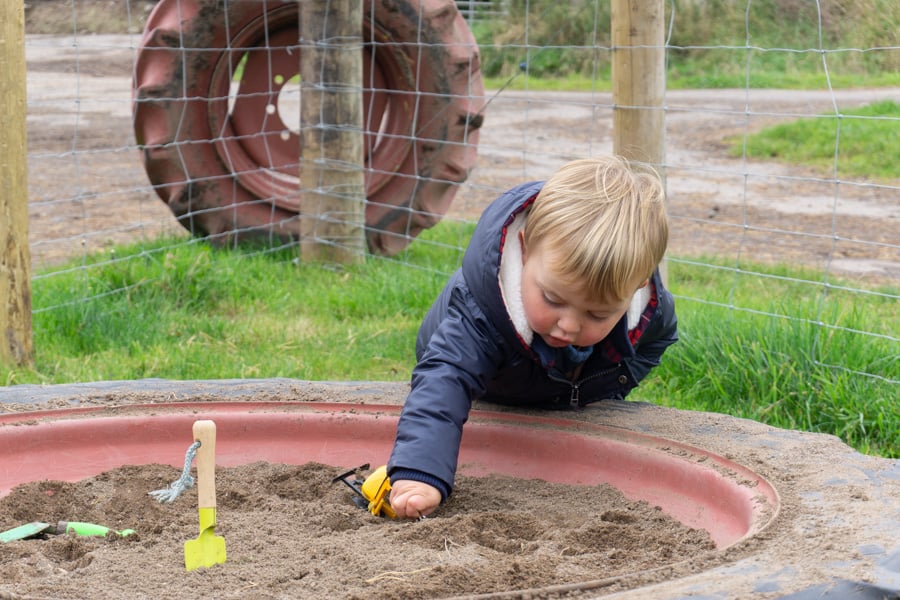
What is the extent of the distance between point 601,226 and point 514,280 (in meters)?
0.27

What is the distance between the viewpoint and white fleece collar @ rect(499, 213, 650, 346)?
7.72 ft

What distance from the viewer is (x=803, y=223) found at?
238 inches

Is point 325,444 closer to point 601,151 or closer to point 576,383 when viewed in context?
point 576,383

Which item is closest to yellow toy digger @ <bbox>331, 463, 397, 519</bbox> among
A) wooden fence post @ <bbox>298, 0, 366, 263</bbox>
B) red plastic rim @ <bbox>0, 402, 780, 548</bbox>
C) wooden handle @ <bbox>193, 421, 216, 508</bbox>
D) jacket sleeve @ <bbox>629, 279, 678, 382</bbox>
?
red plastic rim @ <bbox>0, 402, 780, 548</bbox>

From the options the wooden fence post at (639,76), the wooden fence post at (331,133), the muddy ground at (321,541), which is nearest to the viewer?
the muddy ground at (321,541)

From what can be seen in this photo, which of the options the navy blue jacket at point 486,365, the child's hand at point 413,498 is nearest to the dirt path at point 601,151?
the navy blue jacket at point 486,365

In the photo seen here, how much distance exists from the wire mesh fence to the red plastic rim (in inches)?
40.9

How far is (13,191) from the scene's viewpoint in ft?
10.9

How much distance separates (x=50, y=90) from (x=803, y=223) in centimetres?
792

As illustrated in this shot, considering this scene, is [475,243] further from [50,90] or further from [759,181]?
[50,90]

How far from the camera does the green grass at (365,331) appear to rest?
3170 mm

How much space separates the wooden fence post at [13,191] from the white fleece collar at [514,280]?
1.60 metres

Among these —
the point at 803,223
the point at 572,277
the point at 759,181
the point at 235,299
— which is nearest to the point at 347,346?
the point at 235,299

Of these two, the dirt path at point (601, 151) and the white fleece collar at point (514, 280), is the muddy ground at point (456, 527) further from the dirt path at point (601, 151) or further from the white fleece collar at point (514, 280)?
the dirt path at point (601, 151)
